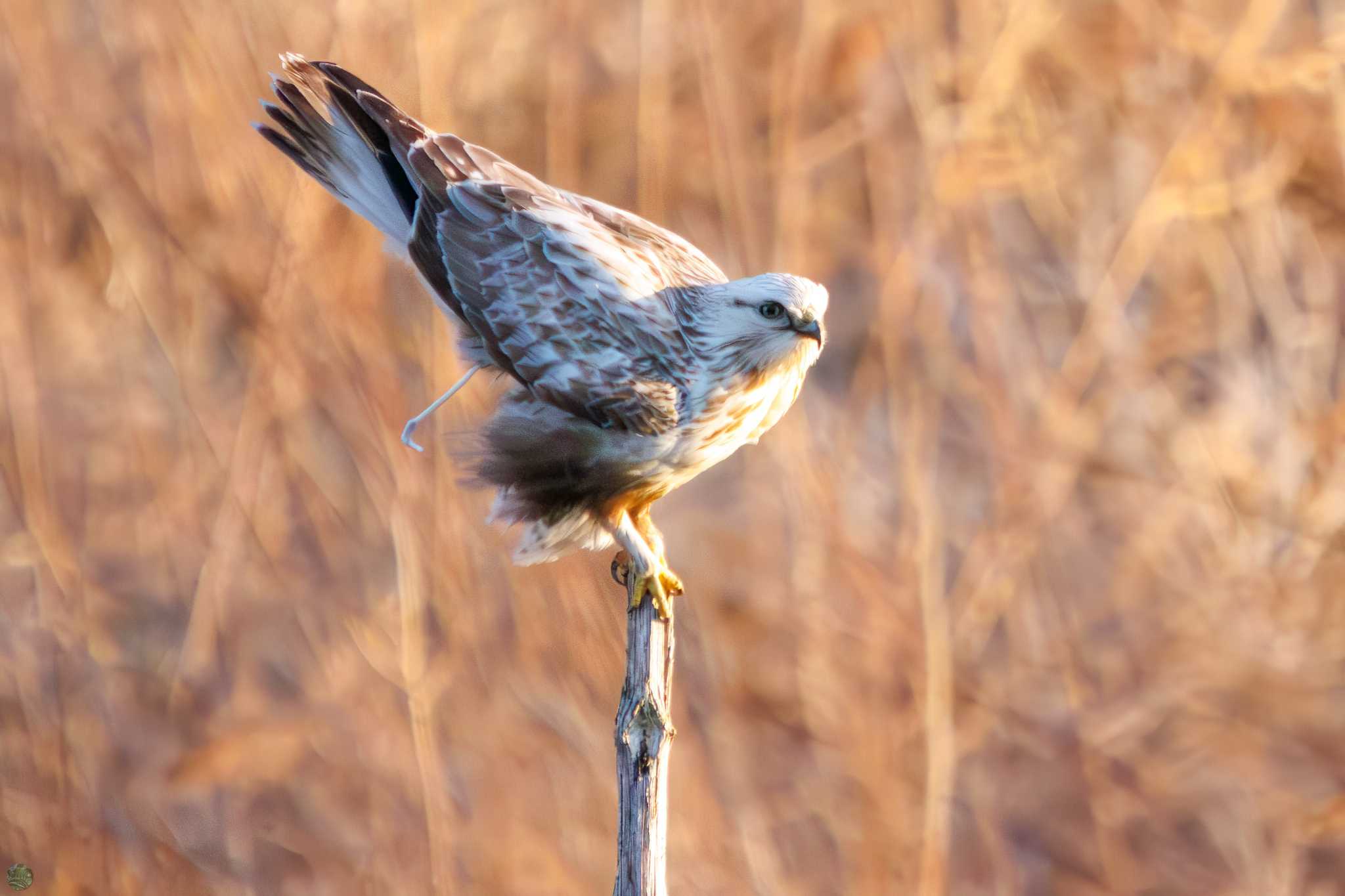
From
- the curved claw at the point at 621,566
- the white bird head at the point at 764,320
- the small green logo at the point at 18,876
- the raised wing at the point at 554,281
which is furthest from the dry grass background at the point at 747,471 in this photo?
the white bird head at the point at 764,320

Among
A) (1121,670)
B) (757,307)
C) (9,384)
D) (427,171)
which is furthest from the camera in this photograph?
(1121,670)

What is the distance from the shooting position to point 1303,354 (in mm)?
2836

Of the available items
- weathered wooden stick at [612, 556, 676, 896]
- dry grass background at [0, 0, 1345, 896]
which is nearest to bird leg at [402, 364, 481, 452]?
weathered wooden stick at [612, 556, 676, 896]

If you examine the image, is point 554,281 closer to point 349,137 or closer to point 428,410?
point 428,410

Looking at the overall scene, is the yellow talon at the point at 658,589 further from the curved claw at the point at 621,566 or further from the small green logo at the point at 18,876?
the small green logo at the point at 18,876

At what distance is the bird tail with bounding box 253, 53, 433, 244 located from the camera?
5.99 ft

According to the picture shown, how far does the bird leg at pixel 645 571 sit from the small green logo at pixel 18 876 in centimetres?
216

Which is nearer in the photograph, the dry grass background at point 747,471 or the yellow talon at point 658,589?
the yellow talon at point 658,589

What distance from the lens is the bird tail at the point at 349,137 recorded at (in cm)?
183

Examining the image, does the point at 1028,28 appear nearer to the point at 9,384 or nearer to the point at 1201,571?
the point at 1201,571

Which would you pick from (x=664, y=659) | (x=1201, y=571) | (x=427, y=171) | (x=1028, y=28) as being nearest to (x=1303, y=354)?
(x=1201, y=571)

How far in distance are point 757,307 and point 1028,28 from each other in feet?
5.18

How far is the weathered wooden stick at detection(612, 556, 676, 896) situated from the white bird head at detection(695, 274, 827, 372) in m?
0.47

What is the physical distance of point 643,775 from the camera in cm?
170
